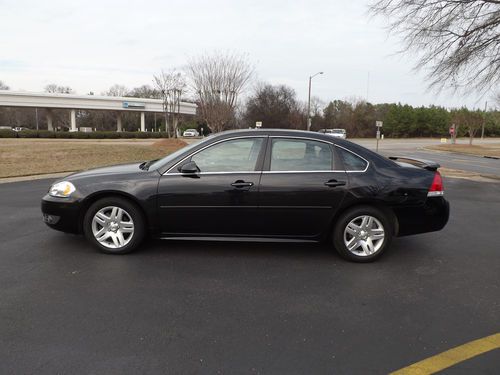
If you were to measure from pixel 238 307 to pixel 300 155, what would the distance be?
2.03 m

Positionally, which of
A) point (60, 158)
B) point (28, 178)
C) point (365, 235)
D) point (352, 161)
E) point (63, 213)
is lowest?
point (28, 178)

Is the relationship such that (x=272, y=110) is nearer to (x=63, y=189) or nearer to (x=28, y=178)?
(x=28, y=178)

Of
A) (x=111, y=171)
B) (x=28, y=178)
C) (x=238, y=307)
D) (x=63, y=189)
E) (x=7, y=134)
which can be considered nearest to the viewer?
(x=238, y=307)

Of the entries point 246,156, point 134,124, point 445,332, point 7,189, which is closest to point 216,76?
point 7,189

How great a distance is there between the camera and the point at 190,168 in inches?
180

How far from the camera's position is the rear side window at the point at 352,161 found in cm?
471

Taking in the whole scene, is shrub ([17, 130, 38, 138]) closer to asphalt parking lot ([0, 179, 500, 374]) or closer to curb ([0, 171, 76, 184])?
curb ([0, 171, 76, 184])

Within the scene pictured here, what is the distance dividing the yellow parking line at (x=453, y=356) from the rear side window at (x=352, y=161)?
7.28 ft

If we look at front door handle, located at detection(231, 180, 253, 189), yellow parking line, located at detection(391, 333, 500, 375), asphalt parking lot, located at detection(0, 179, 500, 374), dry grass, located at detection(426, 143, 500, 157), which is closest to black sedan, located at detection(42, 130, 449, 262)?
front door handle, located at detection(231, 180, 253, 189)

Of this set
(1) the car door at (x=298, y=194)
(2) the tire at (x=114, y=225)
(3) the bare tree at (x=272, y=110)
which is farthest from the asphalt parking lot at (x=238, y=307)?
(3) the bare tree at (x=272, y=110)

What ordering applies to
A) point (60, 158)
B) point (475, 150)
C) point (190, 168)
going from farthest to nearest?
1. point (475, 150)
2. point (60, 158)
3. point (190, 168)

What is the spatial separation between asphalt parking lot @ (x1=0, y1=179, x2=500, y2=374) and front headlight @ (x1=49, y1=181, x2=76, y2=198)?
2.28 ft

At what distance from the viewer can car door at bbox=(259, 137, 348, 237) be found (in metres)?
4.58

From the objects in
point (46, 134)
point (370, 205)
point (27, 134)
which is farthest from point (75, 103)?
point (370, 205)
